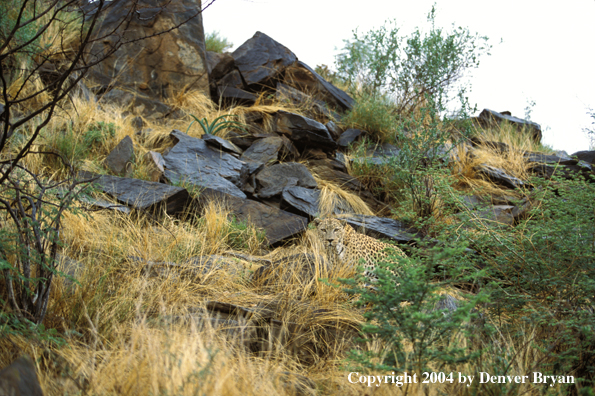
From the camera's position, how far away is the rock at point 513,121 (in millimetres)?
9328

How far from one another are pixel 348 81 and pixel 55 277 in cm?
919

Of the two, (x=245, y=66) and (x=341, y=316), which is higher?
(x=245, y=66)

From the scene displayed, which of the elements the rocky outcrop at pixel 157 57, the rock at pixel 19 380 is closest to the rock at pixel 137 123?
the rocky outcrop at pixel 157 57

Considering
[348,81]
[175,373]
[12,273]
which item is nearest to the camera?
[175,373]

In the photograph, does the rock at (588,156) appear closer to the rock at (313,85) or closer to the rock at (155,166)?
the rock at (313,85)

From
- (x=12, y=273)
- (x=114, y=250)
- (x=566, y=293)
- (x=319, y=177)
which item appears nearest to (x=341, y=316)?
(x=566, y=293)

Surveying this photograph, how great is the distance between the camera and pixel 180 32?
8289 mm

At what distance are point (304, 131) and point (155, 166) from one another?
2713mm

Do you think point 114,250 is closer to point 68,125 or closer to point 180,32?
point 68,125

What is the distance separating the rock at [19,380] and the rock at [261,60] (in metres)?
7.73

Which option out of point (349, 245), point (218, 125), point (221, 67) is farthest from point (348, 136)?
point (349, 245)

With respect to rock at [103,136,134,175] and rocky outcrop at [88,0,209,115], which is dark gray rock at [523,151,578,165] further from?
rock at [103,136,134,175]

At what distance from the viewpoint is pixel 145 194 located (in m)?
4.81

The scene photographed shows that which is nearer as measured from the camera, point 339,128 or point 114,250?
point 114,250
